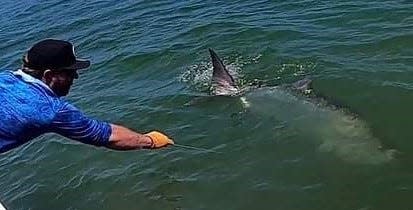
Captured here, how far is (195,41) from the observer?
50.6 ft

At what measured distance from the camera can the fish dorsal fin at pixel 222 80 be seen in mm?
12047

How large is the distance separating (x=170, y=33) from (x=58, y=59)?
10.9 metres

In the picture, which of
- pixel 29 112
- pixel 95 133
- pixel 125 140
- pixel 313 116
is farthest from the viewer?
pixel 313 116

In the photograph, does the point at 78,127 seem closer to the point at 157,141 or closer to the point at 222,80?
the point at 157,141

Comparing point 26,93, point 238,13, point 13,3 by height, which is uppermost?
point 26,93

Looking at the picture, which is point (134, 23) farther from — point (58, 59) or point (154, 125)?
point (58, 59)

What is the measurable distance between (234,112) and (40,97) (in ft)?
20.4

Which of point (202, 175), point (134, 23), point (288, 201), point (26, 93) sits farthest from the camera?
point (134, 23)

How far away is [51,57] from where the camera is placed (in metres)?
5.71

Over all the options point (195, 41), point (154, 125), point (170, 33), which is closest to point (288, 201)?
point (154, 125)

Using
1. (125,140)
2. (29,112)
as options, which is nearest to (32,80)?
(29,112)

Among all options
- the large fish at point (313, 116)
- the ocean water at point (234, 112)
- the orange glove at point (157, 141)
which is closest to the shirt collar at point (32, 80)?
the orange glove at point (157, 141)

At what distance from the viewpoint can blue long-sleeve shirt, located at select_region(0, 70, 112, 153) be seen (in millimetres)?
5609

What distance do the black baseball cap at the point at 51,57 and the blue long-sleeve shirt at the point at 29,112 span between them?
0.14 metres
